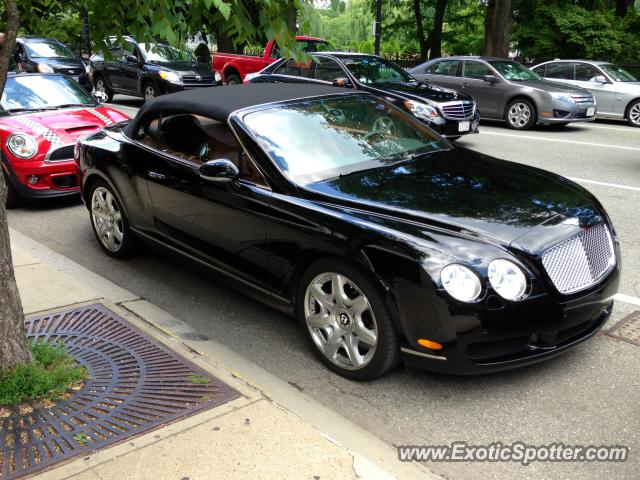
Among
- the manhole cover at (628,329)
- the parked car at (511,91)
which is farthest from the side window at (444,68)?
the manhole cover at (628,329)

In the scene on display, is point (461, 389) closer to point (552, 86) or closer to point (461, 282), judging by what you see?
point (461, 282)

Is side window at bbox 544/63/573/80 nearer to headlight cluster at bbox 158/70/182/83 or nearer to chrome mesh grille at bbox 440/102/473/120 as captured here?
Answer: chrome mesh grille at bbox 440/102/473/120

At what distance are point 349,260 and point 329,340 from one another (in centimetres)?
57

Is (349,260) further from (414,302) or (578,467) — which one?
(578,467)

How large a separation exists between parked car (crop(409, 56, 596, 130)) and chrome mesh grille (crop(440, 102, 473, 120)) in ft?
9.68

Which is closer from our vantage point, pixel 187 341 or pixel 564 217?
pixel 564 217

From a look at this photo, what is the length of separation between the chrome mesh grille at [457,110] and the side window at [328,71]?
83.0 inches

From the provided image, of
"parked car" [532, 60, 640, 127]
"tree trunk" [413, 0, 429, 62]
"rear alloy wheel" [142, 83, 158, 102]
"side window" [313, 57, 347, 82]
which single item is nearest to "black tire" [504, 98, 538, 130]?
"parked car" [532, 60, 640, 127]

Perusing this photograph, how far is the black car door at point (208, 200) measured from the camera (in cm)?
432

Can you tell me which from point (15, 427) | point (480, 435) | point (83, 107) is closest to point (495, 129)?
point (83, 107)

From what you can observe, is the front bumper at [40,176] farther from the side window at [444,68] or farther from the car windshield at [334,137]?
the side window at [444,68]

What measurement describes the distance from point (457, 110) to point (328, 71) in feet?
8.78

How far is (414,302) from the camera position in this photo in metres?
3.41

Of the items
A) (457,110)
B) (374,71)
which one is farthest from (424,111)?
(374,71)
